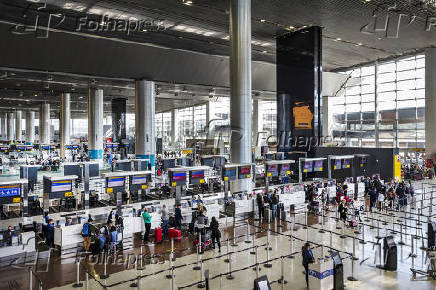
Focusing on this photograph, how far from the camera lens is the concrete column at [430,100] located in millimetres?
29828

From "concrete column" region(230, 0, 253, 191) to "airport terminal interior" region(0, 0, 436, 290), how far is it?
0.07 m

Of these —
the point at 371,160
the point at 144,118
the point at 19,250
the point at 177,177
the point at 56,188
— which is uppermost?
the point at 144,118

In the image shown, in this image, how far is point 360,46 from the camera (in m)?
29.7

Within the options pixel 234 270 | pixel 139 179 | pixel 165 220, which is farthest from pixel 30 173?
pixel 234 270

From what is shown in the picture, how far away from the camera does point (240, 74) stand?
55.1 feet

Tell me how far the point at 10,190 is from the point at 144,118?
1696 cm

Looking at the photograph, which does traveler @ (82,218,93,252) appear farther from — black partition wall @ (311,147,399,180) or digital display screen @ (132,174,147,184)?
black partition wall @ (311,147,399,180)

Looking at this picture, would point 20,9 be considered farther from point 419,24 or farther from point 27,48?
point 419,24

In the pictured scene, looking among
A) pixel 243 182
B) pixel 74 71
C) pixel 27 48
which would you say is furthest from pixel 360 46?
pixel 27 48

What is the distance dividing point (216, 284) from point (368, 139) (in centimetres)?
3315

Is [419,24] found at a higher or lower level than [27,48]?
higher

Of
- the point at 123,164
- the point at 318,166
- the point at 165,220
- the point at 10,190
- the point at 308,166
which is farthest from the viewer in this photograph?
the point at 123,164

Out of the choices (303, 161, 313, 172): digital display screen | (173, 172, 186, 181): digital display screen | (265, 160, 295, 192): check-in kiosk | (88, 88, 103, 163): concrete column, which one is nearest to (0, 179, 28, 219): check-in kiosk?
(173, 172, 186, 181): digital display screen

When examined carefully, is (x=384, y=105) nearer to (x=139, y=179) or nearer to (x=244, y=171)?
(x=244, y=171)
